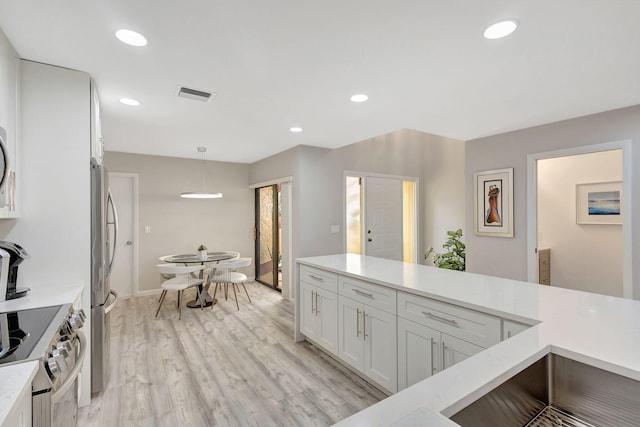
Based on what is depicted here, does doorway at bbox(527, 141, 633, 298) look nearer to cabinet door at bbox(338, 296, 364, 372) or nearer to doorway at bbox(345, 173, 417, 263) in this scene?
doorway at bbox(345, 173, 417, 263)

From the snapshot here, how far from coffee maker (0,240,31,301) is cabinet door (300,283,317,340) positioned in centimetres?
202

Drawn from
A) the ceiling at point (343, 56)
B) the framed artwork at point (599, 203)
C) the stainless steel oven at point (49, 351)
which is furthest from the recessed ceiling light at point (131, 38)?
the framed artwork at point (599, 203)

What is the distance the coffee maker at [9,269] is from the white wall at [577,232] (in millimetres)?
5674

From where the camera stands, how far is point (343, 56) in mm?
1880

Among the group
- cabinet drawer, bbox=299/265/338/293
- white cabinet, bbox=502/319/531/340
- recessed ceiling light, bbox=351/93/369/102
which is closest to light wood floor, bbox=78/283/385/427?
cabinet drawer, bbox=299/265/338/293

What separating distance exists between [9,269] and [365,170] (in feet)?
14.1

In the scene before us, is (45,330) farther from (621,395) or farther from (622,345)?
(622,345)

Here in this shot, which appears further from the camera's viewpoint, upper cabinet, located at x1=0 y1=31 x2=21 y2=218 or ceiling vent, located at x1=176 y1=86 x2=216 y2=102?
ceiling vent, located at x1=176 y1=86 x2=216 y2=102

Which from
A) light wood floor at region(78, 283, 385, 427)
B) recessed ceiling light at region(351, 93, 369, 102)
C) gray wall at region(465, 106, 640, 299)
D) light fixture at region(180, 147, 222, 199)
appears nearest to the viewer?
light wood floor at region(78, 283, 385, 427)

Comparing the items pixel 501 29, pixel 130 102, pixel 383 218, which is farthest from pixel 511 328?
pixel 383 218

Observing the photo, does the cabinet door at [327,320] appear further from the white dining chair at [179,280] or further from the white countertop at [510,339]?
the white dining chair at [179,280]

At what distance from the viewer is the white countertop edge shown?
0.80 metres

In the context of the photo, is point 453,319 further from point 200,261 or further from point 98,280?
point 200,261

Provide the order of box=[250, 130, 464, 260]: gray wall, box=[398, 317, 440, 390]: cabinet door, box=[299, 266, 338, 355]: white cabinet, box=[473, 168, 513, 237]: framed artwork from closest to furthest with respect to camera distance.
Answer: box=[398, 317, 440, 390]: cabinet door < box=[299, 266, 338, 355]: white cabinet < box=[473, 168, 513, 237]: framed artwork < box=[250, 130, 464, 260]: gray wall
